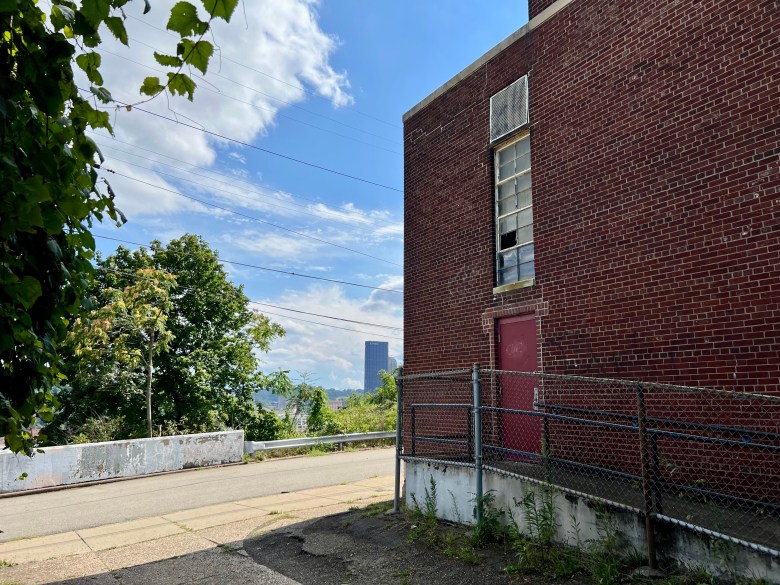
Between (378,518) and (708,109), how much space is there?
6708 mm

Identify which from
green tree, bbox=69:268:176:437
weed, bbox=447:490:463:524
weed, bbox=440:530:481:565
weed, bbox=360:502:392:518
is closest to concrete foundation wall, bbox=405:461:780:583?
weed, bbox=447:490:463:524

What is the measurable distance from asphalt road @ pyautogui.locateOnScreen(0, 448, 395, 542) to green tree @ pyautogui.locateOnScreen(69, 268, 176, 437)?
4.53m

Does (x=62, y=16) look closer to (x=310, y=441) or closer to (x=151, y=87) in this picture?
(x=151, y=87)

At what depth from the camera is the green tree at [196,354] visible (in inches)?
900

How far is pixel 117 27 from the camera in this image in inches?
88.7

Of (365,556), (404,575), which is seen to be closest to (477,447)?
(404,575)

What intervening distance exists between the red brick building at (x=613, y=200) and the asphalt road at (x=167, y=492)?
16.0 ft

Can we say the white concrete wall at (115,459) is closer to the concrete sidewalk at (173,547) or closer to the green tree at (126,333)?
the green tree at (126,333)

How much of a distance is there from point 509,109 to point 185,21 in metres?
8.43

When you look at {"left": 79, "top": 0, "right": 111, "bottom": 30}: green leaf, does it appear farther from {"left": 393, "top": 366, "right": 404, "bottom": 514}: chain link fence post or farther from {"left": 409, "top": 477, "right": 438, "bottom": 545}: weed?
{"left": 393, "top": 366, "right": 404, "bottom": 514}: chain link fence post

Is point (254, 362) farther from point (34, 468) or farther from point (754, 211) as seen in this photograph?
point (754, 211)

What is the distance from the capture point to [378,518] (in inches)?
320

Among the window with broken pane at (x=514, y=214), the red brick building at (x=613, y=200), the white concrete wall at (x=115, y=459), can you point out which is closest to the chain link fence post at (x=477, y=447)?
the red brick building at (x=613, y=200)

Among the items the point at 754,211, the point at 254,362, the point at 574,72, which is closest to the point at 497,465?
the point at 754,211
